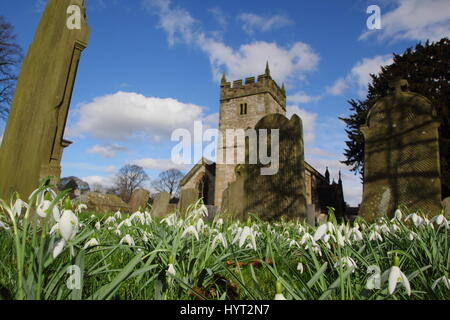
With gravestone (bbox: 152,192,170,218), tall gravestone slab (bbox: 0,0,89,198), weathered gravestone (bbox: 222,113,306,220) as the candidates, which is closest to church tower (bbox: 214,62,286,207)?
gravestone (bbox: 152,192,170,218)

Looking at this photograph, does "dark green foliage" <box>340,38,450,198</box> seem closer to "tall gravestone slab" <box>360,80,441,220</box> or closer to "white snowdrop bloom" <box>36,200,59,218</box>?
"tall gravestone slab" <box>360,80,441,220</box>

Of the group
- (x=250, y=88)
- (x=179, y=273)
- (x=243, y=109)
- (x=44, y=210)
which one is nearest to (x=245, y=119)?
(x=243, y=109)

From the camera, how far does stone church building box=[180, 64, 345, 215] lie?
29.9 metres

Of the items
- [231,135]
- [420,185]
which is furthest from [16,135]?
[231,135]

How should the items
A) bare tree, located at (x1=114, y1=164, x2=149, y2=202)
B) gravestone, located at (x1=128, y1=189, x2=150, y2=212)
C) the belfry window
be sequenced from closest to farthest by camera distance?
gravestone, located at (x1=128, y1=189, x2=150, y2=212) < the belfry window < bare tree, located at (x1=114, y1=164, x2=149, y2=202)

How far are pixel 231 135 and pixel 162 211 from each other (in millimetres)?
21334

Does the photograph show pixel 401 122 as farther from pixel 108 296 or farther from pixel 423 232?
pixel 108 296

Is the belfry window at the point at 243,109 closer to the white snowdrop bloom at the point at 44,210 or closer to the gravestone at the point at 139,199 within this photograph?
the gravestone at the point at 139,199

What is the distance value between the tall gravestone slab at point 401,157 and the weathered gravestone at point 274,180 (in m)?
1.58

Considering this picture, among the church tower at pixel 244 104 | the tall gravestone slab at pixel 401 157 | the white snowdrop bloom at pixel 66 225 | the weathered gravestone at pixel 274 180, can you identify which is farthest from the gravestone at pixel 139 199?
the church tower at pixel 244 104

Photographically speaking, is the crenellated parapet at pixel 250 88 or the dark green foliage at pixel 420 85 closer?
the dark green foliage at pixel 420 85

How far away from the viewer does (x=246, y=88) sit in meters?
30.9

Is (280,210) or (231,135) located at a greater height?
(231,135)

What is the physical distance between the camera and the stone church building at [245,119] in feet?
98.1
